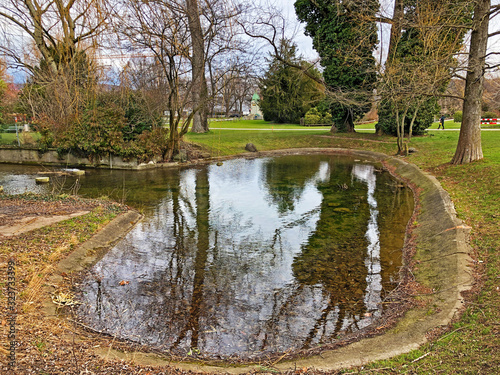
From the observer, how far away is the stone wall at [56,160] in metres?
18.1

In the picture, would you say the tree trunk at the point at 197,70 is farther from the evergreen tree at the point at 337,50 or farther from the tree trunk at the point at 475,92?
the tree trunk at the point at 475,92

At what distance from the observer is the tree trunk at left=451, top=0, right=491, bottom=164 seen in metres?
Result: 11.6

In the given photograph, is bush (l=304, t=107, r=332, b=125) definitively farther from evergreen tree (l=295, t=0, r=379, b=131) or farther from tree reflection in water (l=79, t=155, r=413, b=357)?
tree reflection in water (l=79, t=155, r=413, b=357)

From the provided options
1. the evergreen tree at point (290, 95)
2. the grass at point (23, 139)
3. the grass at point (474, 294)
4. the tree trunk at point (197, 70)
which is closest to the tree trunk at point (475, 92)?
the grass at point (474, 294)

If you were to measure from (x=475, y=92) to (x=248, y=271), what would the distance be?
10.5 meters

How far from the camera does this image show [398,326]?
4.78 metres

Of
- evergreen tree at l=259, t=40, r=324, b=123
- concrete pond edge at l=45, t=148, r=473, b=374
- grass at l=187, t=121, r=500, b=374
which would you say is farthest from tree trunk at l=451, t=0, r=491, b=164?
evergreen tree at l=259, t=40, r=324, b=123

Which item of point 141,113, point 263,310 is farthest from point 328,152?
point 263,310

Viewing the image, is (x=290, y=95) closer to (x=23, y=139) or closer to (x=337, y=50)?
(x=337, y=50)

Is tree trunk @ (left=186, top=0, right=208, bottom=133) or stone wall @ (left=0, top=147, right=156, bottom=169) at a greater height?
tree trunk @ (left=186, top=0, right=208, bottom=133)

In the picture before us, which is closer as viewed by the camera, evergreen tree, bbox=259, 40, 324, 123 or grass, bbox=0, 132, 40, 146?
grass, bbox=0, 132, 40, 146

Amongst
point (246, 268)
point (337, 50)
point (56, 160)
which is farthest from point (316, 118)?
point (246, 268)

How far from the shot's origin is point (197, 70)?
19906mm

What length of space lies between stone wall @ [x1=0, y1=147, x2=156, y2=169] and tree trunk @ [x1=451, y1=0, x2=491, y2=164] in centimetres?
1310
